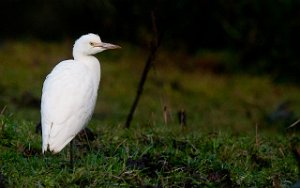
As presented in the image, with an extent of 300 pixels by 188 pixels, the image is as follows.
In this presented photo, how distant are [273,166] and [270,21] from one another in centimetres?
790

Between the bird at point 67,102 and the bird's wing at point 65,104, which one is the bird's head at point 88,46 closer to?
the bird at point 67,102

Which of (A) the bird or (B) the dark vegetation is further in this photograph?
(B) the dark vegetation

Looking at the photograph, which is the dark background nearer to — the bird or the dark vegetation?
the dark vegetation

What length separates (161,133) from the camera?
831cm

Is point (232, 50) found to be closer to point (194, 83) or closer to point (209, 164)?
point (194, 83)

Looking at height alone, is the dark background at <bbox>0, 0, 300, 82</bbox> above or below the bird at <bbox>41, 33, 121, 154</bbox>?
below

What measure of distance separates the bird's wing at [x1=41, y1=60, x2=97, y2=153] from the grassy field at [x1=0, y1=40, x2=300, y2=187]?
0.86 ft

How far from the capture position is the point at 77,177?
6.11 metres

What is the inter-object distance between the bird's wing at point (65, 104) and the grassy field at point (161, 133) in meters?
0.26

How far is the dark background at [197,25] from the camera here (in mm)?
14898

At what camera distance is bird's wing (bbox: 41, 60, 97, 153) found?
6266 mm

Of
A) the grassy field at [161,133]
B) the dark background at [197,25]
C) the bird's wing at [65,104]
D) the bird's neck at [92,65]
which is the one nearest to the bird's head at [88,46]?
the bird's neck at [92,65]

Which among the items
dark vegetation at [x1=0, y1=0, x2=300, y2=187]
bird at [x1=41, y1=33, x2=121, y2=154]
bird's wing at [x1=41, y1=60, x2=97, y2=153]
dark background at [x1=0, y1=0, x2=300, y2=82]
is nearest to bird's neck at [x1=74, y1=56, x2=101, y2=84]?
bird at [x1=41, y1=33, x2=121, y2=154]

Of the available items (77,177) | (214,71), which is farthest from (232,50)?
(77,177)
